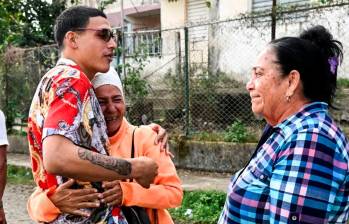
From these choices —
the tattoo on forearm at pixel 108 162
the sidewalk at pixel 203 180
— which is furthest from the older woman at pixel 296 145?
the sidewalk at pixel 203 180

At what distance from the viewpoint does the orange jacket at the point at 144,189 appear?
2.03 m

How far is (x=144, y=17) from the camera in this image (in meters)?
17.6

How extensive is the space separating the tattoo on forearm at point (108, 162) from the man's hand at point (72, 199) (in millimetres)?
161

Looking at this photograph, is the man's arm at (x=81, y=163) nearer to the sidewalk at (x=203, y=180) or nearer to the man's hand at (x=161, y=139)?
the man's hand at (x=161, y=139)

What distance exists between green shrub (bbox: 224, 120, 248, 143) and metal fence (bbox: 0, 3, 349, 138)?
85 mm

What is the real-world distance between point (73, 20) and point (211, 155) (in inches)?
215

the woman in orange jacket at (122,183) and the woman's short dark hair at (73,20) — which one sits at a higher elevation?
the woman's short dark hair at (73,20)

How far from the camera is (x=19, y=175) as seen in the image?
869 centimetres

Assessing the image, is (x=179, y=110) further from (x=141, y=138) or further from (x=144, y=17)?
(x=144, y=17)

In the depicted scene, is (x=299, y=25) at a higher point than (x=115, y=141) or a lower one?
higher

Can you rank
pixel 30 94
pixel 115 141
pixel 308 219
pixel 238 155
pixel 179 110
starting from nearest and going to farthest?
pixel 308 219 < pixel 115 141 < pixel 238 155 < pixel 179 110 < pixel 30 94

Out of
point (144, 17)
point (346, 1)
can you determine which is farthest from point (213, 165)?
point (144, 17)

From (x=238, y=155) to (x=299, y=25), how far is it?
211 centimetres

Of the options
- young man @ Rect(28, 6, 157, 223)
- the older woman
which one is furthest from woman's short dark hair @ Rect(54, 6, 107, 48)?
the older woman
